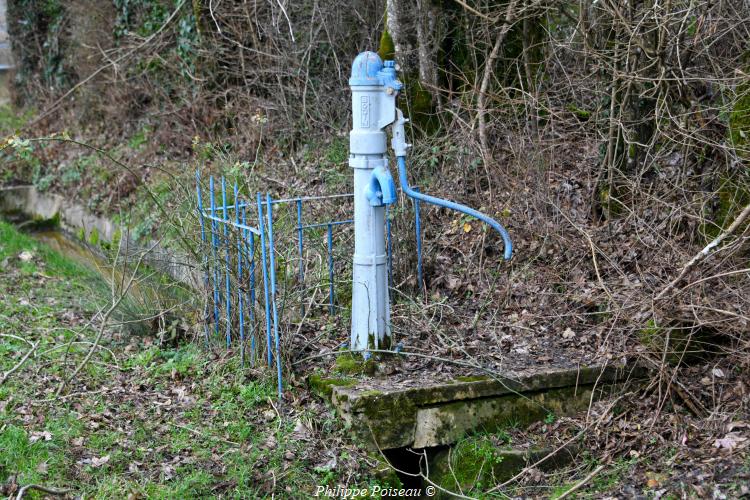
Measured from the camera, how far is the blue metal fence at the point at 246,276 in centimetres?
558

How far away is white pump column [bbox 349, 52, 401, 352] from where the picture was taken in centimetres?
532

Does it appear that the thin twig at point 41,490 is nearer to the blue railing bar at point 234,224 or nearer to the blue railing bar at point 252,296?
the blue railing bar at point 252,296

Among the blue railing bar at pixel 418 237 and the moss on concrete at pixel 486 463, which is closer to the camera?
the moss on concrete at pixel 486 463

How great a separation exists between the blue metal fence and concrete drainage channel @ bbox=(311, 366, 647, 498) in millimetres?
631

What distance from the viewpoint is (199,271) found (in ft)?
21.6

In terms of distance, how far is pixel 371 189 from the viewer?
17.8ft

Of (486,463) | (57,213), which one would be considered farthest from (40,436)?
(57,213)

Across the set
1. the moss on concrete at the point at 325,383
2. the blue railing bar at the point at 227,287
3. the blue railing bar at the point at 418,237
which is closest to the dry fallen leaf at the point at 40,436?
the blue railing bar at the point at 227,287

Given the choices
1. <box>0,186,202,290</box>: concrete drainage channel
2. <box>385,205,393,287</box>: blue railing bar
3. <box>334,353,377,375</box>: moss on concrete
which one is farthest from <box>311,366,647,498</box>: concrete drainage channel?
<box>0,186,202,290</box>: concrete drainage channel

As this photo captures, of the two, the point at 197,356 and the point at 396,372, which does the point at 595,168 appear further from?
the point at 197,356

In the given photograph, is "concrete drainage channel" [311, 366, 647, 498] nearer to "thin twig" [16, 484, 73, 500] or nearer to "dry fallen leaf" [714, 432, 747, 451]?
"dry fallen leaf" [714, 432, 747, 451]

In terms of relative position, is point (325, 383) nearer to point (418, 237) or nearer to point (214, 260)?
point (214, 260)

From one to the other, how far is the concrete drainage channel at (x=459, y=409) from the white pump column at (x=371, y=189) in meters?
0.40

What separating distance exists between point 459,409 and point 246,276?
5.79ft
